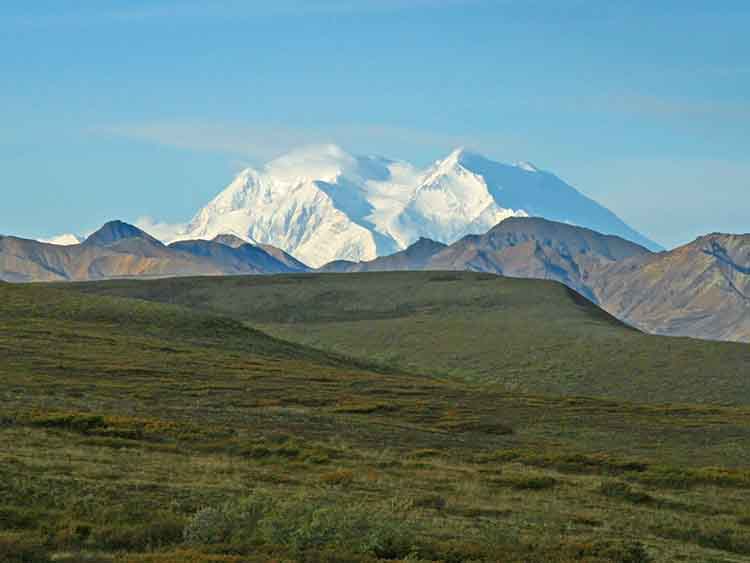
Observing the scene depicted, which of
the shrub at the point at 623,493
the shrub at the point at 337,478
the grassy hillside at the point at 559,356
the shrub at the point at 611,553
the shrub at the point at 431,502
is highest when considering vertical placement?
the grassy hillside at the point at 559,356

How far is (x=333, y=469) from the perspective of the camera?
169ft

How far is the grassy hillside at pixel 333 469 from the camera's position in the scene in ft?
111

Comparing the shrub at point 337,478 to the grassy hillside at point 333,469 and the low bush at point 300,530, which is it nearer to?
the grassy hillside at point 333,469

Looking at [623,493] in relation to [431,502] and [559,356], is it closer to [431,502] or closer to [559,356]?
[431,502]

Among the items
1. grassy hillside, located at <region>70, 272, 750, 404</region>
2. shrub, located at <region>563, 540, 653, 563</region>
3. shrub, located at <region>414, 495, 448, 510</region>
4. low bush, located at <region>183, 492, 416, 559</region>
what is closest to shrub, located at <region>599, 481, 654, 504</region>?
shrub, located at <region>414, 495, 448, 510</region>

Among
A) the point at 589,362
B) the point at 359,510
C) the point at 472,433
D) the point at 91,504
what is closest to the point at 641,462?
the point at 472,433

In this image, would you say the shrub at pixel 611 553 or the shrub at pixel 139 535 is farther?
the shrub at pixel 611 553

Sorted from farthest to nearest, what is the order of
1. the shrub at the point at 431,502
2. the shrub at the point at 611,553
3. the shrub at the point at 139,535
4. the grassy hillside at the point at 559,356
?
the grassy hillside at the point at 559,356 → the shrub at the point at 431,502 → the shrub at the point at 611,553 → the shrub at the point at 139,535

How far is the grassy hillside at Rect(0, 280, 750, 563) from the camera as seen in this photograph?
111ft

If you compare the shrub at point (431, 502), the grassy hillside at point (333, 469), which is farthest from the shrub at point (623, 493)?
the shrub at point (431, 502)

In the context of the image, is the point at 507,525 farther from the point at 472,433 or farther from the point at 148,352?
the point at 148,352

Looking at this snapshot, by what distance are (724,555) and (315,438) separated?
30382 mm

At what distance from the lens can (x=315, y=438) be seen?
65.5 m

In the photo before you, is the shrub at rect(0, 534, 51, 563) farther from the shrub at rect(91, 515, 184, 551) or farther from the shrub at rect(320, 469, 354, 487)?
the shrub at rect(320, 469, 354, 487)
